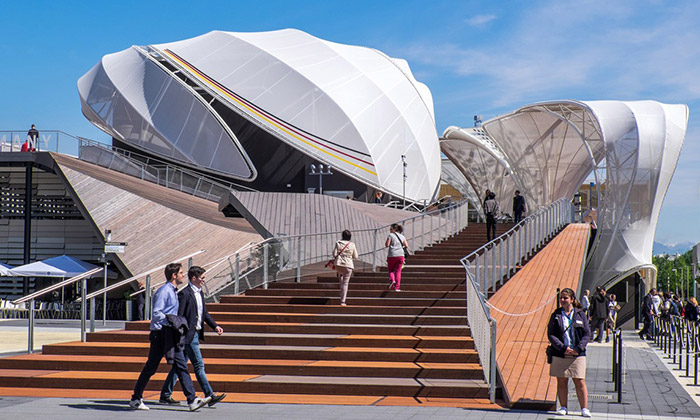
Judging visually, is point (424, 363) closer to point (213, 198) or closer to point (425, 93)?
point (213, 198)

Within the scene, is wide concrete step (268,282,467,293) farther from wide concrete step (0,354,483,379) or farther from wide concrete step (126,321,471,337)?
wide concrete step (0,354,483,379)

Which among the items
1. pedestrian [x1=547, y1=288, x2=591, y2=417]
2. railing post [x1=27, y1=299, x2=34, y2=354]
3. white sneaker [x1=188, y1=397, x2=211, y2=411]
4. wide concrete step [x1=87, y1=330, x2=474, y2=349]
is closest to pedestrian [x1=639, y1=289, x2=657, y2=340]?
wide concrete step [x1=87, y1=330, x2=474, y2=349]

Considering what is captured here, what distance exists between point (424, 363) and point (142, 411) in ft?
14.2

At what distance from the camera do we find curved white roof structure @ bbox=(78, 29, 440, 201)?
40.7 metres

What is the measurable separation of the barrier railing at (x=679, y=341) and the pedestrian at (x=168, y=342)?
8762mm

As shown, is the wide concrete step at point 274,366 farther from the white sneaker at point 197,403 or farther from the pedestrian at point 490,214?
the pedestrian at point 490,214

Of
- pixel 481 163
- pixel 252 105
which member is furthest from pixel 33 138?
pixel 481 163

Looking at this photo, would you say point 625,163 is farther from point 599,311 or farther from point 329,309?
point 329,309

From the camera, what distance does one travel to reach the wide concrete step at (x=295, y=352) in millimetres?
11898

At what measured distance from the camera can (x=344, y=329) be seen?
13688 millimetres

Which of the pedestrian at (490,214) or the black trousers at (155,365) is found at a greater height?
the pedestrian at (490,214)

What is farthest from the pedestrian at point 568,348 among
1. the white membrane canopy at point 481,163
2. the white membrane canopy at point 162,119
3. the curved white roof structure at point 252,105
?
the white membrane canopy at point 481,163

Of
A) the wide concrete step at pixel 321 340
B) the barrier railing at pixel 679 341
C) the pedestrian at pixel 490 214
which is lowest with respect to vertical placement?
the barrier railing at pixel 679 341

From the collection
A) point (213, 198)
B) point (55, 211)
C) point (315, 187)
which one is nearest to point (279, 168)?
point (315, 187)
